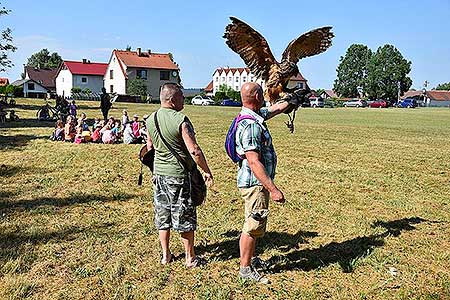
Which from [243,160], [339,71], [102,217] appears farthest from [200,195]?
[339,71]

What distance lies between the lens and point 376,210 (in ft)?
24.4

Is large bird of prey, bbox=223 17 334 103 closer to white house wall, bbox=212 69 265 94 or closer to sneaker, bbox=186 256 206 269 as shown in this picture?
sneaker, bbox=186 256 206 269

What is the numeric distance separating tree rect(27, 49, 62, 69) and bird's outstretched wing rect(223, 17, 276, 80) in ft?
382

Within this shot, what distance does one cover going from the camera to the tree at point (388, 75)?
343 ft

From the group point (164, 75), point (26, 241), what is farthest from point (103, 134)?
point (164, 75)

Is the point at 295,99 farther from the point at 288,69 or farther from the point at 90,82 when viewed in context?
the point at 90,82

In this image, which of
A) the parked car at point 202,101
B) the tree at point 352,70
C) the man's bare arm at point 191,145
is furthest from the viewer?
the tree at point 352,70

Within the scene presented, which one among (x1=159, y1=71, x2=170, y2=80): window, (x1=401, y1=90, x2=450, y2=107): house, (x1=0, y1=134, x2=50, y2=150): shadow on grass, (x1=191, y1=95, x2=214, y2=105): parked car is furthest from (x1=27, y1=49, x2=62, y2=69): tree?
(x1=0, y1=134, x2=50, y2=150): shadow on grass

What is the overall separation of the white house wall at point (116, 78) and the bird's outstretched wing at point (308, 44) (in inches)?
2691

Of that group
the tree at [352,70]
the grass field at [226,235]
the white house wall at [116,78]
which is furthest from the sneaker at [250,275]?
the tree at [352,70]

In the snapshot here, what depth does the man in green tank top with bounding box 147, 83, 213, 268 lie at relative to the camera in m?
4.52

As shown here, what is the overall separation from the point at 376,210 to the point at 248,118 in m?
4.05

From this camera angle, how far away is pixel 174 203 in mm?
4727

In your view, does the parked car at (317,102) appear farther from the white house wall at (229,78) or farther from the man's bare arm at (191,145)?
the man's bare arm at (191,145)
